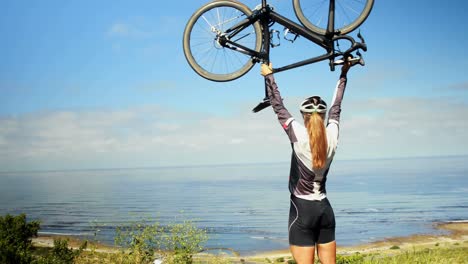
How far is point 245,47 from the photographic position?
219 inches

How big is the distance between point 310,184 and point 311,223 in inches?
13.4

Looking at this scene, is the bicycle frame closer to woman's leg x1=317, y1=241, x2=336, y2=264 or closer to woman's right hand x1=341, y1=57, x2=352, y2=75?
woman's right hand x1=341, y1=57, x2=352, y2=75

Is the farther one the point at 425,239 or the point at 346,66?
the point at 425,239

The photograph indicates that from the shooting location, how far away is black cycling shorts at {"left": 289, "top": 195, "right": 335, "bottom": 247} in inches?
137

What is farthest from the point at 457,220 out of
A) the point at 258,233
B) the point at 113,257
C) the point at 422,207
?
the point at 113,257

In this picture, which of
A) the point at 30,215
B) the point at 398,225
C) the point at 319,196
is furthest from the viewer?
the point at 30,215

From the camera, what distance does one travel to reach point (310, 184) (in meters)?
3.53

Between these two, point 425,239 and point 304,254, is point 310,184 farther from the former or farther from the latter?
point 425,239

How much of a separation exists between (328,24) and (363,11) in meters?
0.62

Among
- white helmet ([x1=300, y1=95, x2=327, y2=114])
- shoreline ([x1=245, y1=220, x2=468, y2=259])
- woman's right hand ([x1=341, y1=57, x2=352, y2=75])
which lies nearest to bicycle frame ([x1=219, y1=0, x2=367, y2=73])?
woman's right hand ([x1=341, y1=57, x2=352, y2=75])

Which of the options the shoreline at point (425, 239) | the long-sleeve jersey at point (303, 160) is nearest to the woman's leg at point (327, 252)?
the long-sleeve jersey at point (303, 160)

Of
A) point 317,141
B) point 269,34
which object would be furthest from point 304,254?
point 269,34

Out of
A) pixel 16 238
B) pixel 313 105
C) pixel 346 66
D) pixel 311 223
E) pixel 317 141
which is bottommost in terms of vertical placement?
pixel 16 238

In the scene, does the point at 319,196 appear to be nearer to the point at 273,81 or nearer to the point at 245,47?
the point at 273,81
